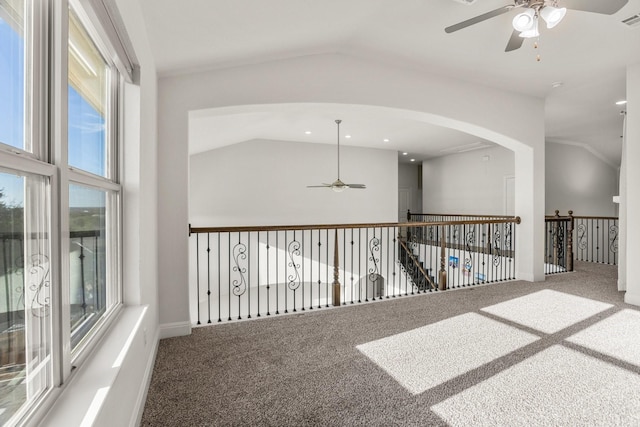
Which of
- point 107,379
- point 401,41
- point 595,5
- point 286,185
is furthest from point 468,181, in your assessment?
point 107,379

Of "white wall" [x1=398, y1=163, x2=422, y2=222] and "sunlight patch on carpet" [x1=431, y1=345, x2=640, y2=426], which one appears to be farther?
"white wall" [x1=398, y1=163, x2=422, y2=222]

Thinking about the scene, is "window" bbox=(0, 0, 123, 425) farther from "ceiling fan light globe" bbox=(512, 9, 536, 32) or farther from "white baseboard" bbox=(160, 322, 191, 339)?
"ceiling fan light globe" bbox=(512, 9, 536, 32)

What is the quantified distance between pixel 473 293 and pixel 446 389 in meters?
2.52

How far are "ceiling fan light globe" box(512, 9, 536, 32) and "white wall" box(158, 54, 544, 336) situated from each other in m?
1.58

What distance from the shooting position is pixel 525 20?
214 cm

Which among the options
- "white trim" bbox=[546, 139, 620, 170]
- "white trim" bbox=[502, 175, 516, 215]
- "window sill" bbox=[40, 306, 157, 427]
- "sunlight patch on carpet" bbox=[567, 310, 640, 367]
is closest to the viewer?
"window sill" bbox=[40, 306, 157, 427]

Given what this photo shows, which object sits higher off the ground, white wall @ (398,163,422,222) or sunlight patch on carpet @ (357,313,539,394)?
white wall @ (398,163,422,222)

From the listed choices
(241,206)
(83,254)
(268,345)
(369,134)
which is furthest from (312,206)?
(83,254)

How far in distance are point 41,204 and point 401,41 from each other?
3.31 m

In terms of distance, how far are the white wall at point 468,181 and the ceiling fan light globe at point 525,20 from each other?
668 cm

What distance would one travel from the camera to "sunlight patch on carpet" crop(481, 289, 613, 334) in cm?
304

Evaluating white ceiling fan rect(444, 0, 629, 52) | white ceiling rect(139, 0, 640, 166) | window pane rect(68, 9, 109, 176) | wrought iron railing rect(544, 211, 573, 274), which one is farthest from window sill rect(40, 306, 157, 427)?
wrought iron railing rect(544, 211, 573, 274)

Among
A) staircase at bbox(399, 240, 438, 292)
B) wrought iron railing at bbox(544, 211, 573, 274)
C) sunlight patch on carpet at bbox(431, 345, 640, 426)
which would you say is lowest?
staircase at bbox(399, 240, 438, 292)

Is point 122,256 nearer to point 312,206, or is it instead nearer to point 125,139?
point 125,139
